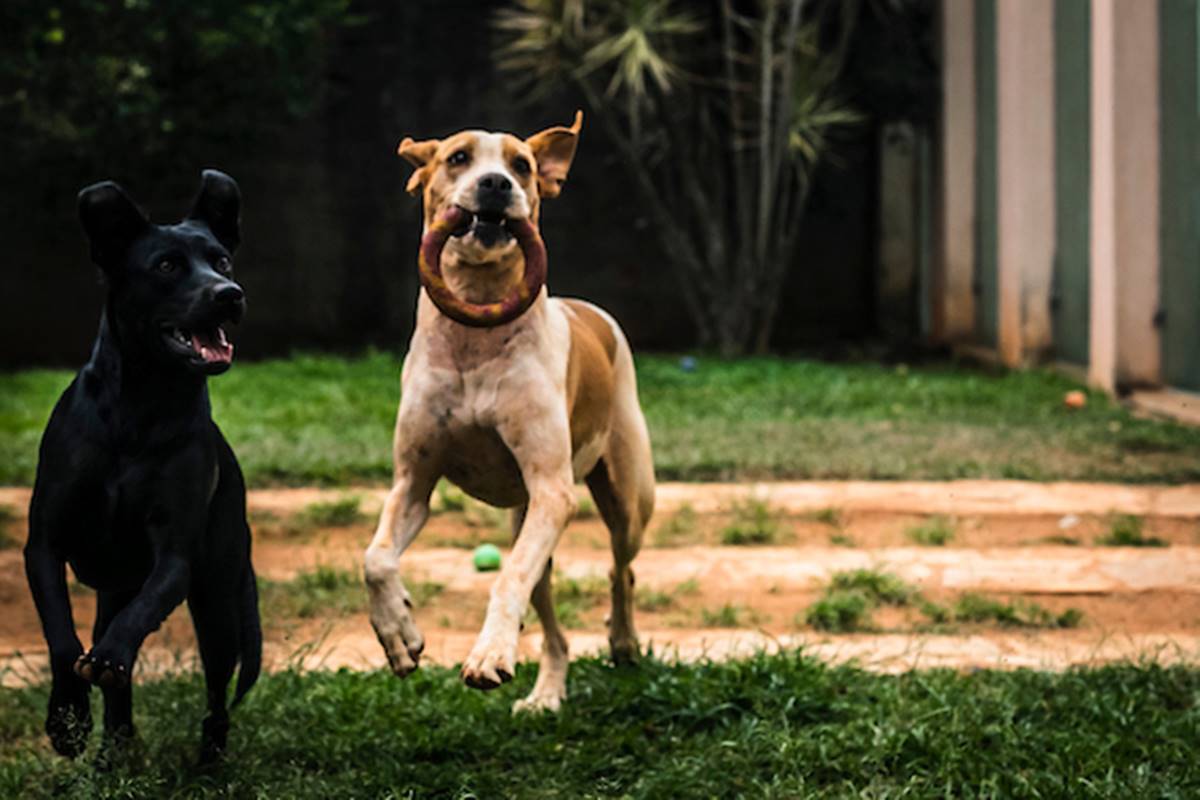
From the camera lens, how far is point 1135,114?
381 inches

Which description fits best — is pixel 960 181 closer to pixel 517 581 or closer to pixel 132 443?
pixel 517 581

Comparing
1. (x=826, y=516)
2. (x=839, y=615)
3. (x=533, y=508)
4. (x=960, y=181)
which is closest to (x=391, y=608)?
(x=533, y=508)

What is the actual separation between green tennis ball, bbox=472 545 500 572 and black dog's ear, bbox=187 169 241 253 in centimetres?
270

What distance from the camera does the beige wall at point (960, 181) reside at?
14148mm

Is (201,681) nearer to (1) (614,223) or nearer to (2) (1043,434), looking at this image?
(2) (1043,434)

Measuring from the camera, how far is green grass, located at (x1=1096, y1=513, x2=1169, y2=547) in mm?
5993

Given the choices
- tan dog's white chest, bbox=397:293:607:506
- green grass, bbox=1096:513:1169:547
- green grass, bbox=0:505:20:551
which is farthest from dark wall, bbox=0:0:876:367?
tan dog's white chest, bbox=397:293:607:506

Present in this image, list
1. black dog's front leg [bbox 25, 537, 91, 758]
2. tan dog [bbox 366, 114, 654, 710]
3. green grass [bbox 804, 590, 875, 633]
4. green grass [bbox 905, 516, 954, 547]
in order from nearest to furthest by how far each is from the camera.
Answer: black dog's front leg [bbox 25, 537, 91, 758]
tan dog [bbox 366, 114, 654, 710]
green grass [bbox 804, 590, 875, 633]
green grass [bbox 905, 516, 954, 547]

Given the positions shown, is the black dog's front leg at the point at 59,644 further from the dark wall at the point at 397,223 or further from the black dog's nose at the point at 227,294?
the dark wall at the point at 397,223

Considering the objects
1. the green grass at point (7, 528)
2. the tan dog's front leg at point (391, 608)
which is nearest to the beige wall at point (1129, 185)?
the green grass at point (7, 528)

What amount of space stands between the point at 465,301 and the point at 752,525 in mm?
3058

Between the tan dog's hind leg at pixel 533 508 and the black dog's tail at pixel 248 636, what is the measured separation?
1.79ft

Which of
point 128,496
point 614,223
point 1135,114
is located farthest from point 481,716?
point 614,223

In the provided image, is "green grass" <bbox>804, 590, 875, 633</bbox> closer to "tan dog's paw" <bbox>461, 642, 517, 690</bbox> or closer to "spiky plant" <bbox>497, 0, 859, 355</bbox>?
"tan dog's paw" <bbox>461, 642, 517, 690</bbox>
